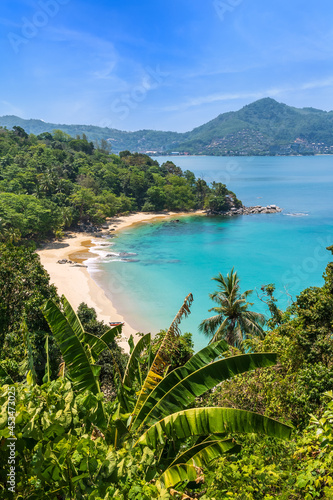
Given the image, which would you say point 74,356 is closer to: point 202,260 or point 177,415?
point 177,415

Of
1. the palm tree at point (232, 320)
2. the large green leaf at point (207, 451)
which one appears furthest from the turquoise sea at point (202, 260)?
the large green leaf at point (207, 451)

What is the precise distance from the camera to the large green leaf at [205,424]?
4.10m

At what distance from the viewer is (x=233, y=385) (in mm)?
9586

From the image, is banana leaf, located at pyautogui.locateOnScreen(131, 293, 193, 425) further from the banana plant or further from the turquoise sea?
the turquoise sea

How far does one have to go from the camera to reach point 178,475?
4.05 metres

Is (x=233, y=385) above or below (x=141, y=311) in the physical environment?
above

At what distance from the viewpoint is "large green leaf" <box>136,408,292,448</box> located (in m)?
4.10

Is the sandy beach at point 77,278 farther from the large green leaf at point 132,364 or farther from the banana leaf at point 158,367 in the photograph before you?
the banana leaf at point 158,367

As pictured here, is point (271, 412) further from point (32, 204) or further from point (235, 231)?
point (235, 231)

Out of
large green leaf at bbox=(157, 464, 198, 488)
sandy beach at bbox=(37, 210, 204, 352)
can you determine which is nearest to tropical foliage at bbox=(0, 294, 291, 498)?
large green leaf at bbox=(157, 464, 198, 488)

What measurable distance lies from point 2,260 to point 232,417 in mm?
11425

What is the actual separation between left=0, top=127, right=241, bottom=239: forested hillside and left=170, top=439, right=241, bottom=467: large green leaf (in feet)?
132

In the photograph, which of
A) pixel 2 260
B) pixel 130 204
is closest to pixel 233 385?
pixel 2 260

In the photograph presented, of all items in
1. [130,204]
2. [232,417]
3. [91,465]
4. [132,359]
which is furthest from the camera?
[130,204]
